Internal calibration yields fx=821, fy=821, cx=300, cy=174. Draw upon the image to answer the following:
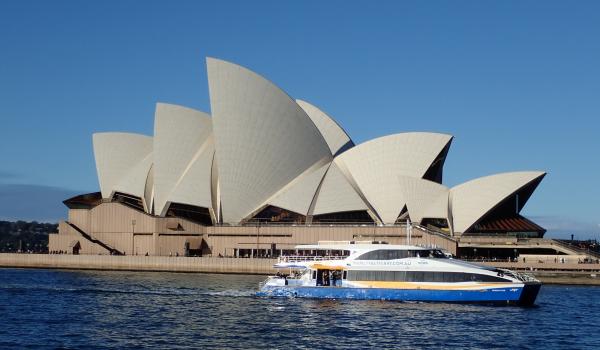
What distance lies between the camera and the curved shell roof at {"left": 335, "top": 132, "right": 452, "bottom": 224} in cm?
7775

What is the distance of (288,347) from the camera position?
1180 inches

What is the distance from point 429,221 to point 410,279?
32.5 m

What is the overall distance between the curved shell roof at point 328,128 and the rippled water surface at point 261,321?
3667cm

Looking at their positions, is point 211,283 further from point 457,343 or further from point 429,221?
point 457,343

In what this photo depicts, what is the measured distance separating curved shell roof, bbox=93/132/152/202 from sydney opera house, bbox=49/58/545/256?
4.04 feet

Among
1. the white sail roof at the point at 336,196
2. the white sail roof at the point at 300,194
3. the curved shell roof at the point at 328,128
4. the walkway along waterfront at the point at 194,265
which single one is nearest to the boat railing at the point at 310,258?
A: the walkway along waterfront at the point at 194,265

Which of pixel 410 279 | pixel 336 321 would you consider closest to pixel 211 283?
pixel 410 279

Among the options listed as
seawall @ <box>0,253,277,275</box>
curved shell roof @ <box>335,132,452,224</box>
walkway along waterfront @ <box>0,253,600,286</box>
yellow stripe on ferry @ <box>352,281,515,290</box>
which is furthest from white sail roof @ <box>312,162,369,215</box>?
yellow stripe on ferry @ <box>352,281,515,290</box>

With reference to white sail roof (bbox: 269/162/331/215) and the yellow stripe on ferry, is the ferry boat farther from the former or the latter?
white sail roof (bbox: 269/162/331/215)

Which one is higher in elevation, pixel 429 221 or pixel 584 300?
pixel 429 221

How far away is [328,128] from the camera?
3465 inches

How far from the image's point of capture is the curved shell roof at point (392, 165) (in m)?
77.8

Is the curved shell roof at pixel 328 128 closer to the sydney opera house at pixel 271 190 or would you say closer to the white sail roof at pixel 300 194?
the sydney opera house at pixel 271 190

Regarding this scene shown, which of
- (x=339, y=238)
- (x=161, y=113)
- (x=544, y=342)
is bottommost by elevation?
(x=544, y=342)
